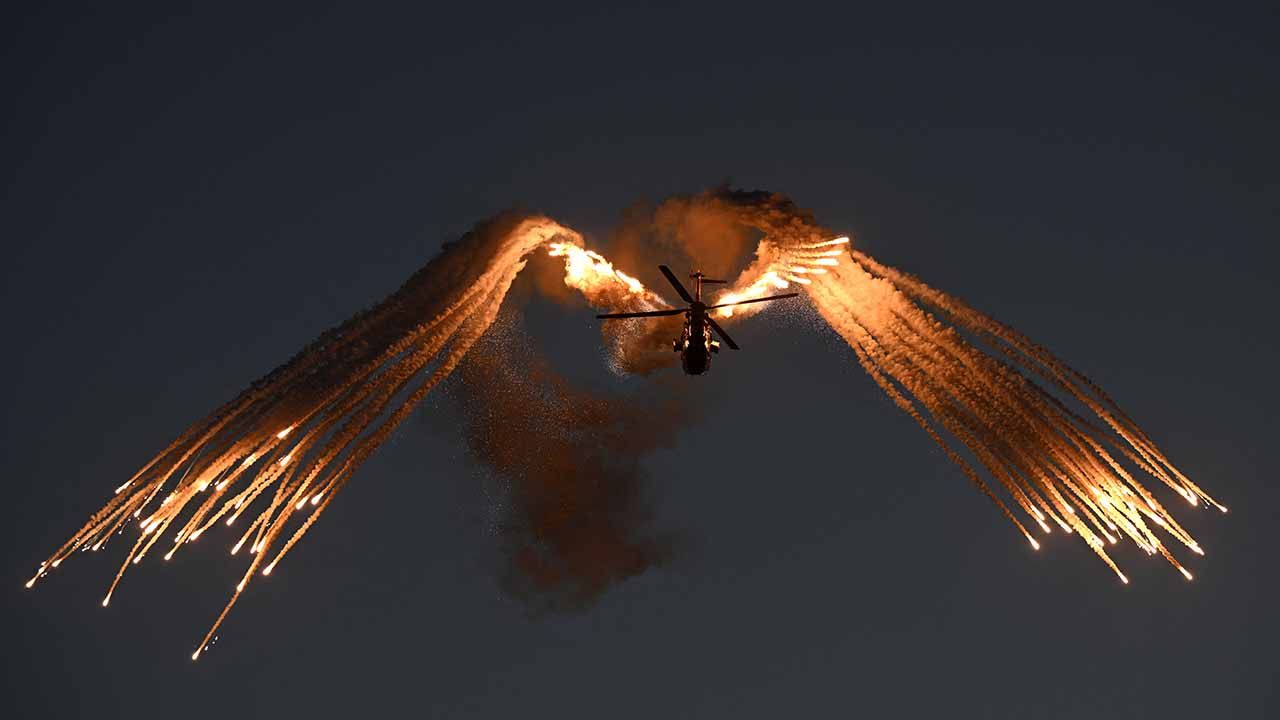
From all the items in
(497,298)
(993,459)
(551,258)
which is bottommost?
(993,459)

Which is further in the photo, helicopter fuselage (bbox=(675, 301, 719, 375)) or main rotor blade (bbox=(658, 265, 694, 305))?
helicopter fuselage (bbox=(675, 301, 719, 375))

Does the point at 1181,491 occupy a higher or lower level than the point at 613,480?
lower

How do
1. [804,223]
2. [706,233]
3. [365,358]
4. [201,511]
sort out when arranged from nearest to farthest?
[201,511] → [365,358] → [804,223] → [706,233]

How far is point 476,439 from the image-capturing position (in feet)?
202

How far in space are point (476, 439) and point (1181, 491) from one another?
25155 mm

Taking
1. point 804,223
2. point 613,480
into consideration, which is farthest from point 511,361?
point 804,223

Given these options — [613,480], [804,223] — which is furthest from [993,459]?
[613,480]

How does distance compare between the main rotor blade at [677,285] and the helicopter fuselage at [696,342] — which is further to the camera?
the helicopter fuselage at [696,342]

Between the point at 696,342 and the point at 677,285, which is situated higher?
the point at 677,285

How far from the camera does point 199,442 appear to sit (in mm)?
46031

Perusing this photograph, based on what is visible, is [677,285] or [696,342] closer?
[677,285]

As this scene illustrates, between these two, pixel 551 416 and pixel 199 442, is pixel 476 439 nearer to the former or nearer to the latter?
pixel 551 416

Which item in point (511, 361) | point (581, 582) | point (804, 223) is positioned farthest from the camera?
point (581, 582)

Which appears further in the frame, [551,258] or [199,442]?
[551,258]
